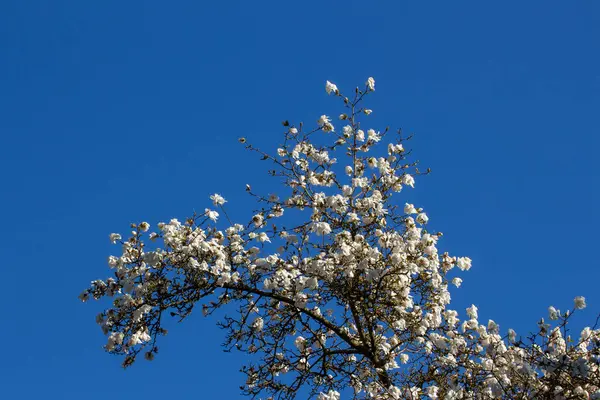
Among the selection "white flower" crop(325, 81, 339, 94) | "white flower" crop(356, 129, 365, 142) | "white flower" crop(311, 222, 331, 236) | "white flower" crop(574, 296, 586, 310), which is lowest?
"white flower" crop(574, 296, 586, 310)

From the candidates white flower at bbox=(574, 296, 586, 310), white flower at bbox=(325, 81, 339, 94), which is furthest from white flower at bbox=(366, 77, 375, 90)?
white flower at bbox=(574, 296, 586, 310)

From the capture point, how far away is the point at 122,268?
11594 mm

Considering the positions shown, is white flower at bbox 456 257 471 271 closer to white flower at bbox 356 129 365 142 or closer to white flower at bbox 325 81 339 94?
white flower at bbox 356 129 365 142

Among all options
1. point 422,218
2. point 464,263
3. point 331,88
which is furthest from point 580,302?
point 331,88

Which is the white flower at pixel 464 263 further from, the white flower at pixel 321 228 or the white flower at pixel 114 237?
the white flower at pixel 114 237

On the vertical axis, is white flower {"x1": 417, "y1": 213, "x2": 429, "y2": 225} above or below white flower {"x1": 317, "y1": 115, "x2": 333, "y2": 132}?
below

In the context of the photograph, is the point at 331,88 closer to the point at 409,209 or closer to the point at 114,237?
the point at 409,209

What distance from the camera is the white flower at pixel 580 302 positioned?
10.6 m

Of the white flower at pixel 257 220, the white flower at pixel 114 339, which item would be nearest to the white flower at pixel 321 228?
the white flower at pixel 257 220

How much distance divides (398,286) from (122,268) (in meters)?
4.53

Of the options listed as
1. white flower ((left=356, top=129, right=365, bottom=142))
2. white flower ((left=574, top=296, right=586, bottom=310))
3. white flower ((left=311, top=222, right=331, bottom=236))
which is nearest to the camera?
white flower ((left=574, top=296, right=586, bottom=310))

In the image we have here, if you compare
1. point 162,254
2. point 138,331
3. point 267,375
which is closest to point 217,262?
point 162,254

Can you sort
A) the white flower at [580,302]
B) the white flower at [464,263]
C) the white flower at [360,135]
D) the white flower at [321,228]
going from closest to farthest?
the white flower at [580,302], the white flower at [321,228], the white flower at [464,263], the white flower at [360,135]

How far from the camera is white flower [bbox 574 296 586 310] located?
10.6 meters
